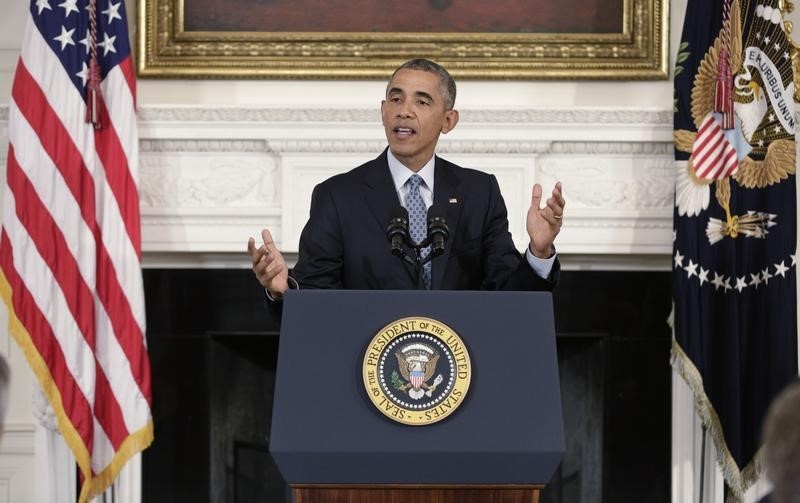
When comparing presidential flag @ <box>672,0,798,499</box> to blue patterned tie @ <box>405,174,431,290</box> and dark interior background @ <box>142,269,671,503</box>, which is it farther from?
blue patterned tie @ <box>405,174,431,290</box>

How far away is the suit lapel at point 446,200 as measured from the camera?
328 cm

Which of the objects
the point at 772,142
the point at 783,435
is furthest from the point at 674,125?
the point at 783,435

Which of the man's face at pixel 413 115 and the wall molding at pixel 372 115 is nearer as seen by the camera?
the man's face at pixel 413 115

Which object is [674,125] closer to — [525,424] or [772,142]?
[772,142]

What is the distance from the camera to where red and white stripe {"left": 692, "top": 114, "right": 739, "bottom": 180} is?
480cm

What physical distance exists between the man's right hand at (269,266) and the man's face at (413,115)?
605mm

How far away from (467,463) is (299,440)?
0.36 m

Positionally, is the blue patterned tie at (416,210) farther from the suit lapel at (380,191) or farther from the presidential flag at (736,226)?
the presidential flag at (736,226)

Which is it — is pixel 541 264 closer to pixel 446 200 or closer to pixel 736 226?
pixel 446 200

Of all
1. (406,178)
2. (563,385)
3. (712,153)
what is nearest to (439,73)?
(406,178)

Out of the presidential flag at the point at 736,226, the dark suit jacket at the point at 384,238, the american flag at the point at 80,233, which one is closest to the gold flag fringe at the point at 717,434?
the presidential flag at the point at 736,226

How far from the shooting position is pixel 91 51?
480 centimetres

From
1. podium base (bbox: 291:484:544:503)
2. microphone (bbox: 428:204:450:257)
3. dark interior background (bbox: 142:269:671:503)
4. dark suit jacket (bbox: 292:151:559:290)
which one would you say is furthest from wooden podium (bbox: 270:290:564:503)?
dark interior background (bbox: 142:269:671:503)

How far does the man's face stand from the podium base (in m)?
1.16
